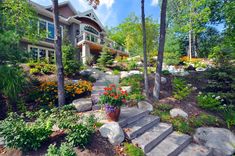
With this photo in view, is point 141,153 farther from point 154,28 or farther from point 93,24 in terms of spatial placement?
point 93,24

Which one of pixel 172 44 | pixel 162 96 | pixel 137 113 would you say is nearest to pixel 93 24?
pixel 172 44

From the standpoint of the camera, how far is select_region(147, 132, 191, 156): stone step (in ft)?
11.6

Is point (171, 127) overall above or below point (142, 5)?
below

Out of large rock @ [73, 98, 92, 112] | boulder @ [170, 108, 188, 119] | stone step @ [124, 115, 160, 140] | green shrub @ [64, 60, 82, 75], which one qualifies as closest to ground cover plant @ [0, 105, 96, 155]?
stone step @ [124, 115, 160, 140]

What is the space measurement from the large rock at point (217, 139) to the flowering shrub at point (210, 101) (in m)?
1.18

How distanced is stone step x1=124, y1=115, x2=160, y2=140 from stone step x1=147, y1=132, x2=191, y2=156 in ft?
1.83

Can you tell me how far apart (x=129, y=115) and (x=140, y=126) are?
0.56 meters

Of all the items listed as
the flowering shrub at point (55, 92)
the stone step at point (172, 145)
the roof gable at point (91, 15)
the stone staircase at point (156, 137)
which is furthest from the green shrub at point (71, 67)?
the roof gable at point (91, 15)

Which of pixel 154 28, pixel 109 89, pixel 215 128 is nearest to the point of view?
pixel 109 89

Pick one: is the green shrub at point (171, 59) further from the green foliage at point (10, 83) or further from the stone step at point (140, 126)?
the green foliage at point (10, 83)

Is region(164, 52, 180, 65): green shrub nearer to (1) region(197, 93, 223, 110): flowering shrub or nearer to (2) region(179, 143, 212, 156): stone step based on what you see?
(1) region(197, 93, 223, 110): flowering shrub

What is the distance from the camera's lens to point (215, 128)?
4.59 meters

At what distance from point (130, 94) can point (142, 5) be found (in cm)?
373

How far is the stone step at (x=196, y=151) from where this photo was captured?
374 centimetres
